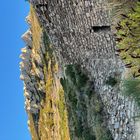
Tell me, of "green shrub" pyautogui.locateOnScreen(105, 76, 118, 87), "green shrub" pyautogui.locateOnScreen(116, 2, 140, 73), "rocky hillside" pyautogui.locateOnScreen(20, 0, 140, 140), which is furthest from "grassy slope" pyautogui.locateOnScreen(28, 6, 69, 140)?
"green shrub" pyautogui.locateOnScreen(116, 2, 140, 73)

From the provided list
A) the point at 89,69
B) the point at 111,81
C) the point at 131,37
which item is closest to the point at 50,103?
the point at 89,69

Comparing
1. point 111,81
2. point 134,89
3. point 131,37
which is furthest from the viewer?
point 111,81

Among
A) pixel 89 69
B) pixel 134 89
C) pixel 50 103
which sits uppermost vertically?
pixel 89 69

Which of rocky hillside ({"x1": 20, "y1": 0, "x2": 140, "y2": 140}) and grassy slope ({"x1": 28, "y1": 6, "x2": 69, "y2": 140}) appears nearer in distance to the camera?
rocky hillside ({"x1": 20, "y1": 0, "x2": 140, "y2": 140})

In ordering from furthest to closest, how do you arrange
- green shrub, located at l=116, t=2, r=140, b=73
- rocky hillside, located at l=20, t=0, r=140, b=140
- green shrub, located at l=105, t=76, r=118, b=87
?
1. green shrub, located at l=105, t=76, r=118, b=87
2. rocky hillside, located at l=20, t=0, r=140, b=140
3. green shrub, located at l=116, t=2, r=140, b=73

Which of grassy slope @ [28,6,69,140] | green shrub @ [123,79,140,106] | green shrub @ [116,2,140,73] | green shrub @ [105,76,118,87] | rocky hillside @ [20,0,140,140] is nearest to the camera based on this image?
green shrub @ [123,79,140,106]

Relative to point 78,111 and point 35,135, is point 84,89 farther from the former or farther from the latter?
point 35,135

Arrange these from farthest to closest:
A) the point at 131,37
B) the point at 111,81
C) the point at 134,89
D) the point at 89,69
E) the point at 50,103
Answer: the point at 50,103 → the point at 89,69 → the point at 111,81 → the point at 131,37 → the point at 134,89

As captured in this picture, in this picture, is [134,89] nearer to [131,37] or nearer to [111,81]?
[131,37]

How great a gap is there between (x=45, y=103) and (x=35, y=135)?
8220 mm

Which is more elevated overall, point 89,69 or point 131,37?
point 89,69

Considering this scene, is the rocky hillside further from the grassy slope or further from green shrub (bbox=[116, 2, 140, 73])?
green shrub (bbox=[116, 2, 140, 73])

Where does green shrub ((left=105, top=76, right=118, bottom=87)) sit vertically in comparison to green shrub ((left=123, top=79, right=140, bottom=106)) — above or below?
above

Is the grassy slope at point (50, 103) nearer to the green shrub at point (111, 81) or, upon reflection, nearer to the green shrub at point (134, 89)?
the green shrub at point (111, 81)
